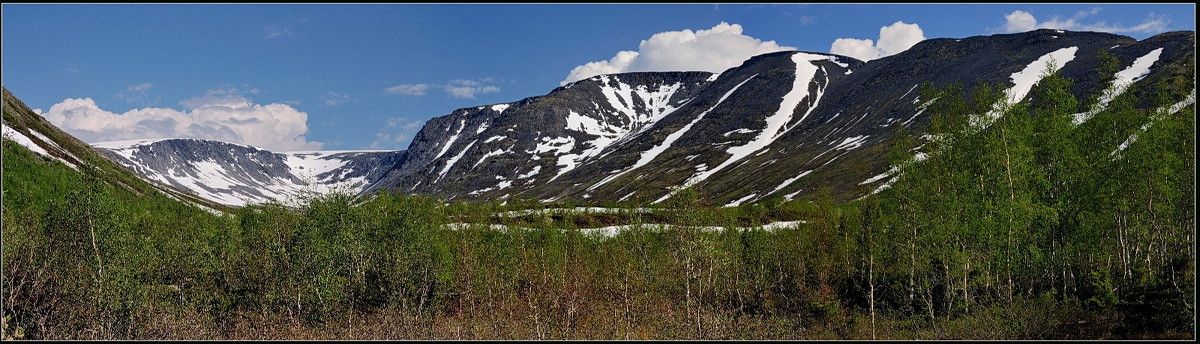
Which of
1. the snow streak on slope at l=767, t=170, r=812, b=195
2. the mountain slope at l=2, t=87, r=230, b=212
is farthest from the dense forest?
the snow streak on slope at l=767, t=170, r=812, b=195

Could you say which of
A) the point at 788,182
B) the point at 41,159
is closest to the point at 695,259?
the point at 41,159

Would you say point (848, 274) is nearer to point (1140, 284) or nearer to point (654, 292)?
point (654, 292)

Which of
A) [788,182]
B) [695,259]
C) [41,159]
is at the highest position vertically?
[788,182]

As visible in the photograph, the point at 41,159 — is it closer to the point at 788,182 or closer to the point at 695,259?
the point at 695,259

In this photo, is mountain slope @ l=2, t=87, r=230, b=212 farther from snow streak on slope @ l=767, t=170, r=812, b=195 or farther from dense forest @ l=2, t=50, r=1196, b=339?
snow streak on slope @ l=767, t=170, r=812, b=195

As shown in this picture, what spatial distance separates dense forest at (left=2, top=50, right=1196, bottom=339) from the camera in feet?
106

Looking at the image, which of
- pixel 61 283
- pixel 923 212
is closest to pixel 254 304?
pixel 61 283

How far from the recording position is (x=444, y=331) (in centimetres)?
4178

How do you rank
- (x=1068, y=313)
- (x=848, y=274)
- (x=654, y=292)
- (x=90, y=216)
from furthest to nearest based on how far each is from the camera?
(x=848, y=274) < (x=654, y=292) < (x=1068, y=313) < (x=90, y=216)

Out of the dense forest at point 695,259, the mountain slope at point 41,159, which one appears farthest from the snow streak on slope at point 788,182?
the mountain slope at point 41,159

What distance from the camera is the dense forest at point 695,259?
32.2 metres

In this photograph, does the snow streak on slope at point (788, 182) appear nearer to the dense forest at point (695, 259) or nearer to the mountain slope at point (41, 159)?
the dense forest at point (695, 259)

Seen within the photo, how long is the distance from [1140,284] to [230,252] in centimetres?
5893

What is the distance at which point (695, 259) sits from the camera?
38844 millimetres
